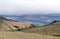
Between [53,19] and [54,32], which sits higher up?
[53,19]

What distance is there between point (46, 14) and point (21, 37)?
470mm

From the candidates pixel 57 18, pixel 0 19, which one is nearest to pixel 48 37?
pixel 57 18

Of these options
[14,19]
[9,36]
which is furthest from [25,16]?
[9,36]

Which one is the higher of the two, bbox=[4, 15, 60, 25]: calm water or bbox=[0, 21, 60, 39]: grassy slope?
bbox=[4, 15, 60, 25]: calm water

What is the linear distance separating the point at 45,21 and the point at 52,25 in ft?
0.42

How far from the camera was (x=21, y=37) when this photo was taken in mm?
2795

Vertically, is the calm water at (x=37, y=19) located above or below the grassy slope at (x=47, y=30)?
above

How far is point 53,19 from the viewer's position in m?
2.84

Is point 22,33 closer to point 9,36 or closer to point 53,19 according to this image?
point 9,36

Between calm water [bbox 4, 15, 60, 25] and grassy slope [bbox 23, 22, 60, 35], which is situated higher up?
calm water [bbox 4, 15, 60, 25]

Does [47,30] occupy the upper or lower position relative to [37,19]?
lower

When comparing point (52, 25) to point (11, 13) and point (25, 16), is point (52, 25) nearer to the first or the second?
point (25, 16)

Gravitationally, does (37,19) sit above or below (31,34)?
above

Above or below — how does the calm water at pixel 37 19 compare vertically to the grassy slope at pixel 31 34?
above
